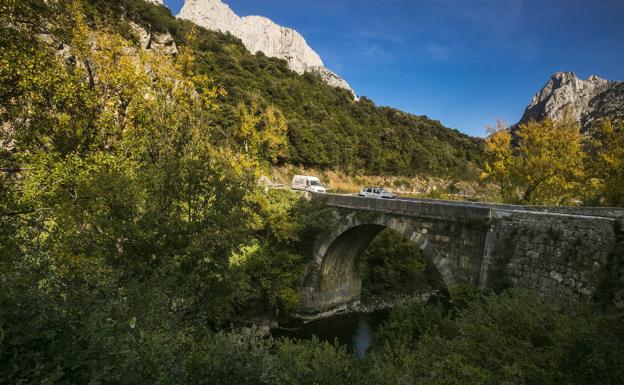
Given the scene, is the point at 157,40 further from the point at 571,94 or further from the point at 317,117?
the point at 571,94

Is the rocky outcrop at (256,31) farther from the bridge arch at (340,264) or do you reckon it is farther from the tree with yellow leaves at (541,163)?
the bridge arch at (340,264)

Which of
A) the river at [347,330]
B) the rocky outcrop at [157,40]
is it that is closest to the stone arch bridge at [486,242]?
the river at [347,330]

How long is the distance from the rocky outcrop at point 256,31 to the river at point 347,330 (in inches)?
3700

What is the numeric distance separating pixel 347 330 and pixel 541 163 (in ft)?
50.1

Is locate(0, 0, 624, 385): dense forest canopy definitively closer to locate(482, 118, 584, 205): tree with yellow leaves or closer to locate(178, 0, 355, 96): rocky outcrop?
locate(482, 118, 584, 205): tree with yellow leaves

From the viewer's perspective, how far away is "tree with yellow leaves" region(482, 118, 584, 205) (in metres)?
19.8

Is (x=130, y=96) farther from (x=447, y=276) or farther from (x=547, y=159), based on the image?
(x=547, y=159)

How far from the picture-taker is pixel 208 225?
31.1 feet

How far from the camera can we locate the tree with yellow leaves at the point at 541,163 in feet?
64.8

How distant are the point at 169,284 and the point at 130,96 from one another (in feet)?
21.5

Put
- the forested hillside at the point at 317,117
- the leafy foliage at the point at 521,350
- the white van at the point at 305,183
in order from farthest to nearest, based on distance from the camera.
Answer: the forested hillside at the point at 317,117
the white van at the point at 305,183
the leafy foliage at the point at 521,350

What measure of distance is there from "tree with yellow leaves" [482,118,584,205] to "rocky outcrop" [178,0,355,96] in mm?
86834

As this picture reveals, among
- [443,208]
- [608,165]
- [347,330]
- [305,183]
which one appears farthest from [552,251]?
[305,183]

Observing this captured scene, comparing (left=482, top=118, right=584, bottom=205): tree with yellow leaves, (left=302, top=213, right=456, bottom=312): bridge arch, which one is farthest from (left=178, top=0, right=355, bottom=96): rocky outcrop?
(left=302, top=213, right=456, bottom=312): bridge arch
